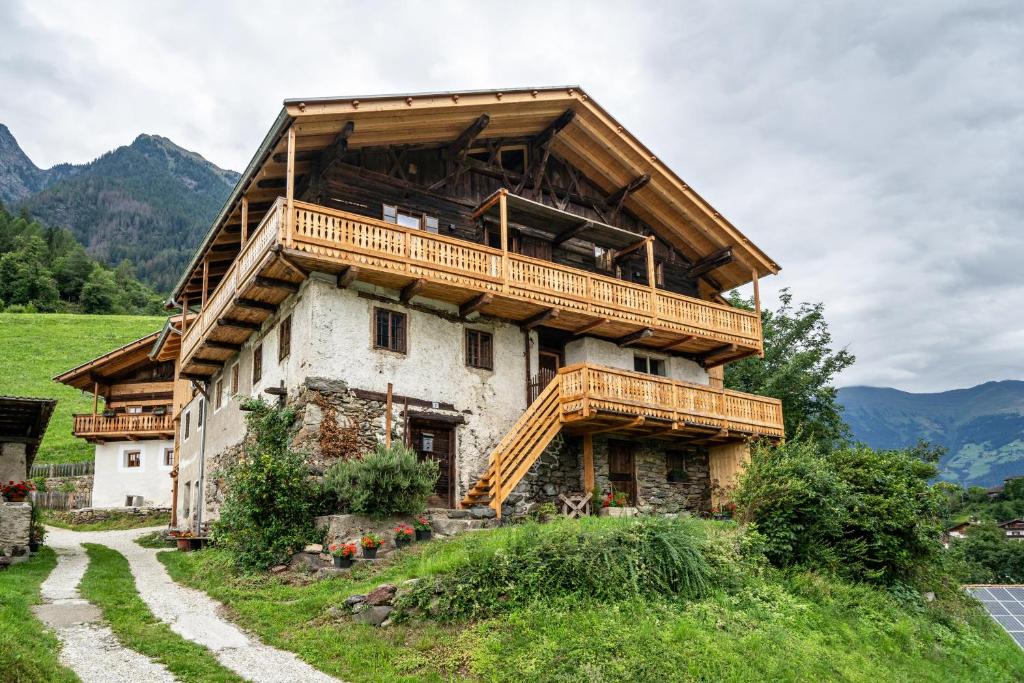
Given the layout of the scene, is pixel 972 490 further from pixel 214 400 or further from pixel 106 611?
pixel 106 611

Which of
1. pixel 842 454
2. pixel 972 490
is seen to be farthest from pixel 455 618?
pixel 972 490

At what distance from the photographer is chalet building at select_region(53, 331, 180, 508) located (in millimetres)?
39719

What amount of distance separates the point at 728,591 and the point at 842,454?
7381mm

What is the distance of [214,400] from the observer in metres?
27.2

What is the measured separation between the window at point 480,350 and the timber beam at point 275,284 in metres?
4.54

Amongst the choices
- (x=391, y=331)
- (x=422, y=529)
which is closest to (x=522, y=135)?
(x=391, y=331)

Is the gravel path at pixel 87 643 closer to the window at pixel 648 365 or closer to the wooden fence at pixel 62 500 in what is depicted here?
the window at pixel 648 365

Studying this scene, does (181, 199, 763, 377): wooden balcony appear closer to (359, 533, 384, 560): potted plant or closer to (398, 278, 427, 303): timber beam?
(398, 278, 427, 303): timber beam

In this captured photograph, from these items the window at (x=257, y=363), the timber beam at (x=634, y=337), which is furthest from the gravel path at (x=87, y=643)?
the timber beam at (x=634, y=337)

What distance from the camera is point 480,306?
21047 mm

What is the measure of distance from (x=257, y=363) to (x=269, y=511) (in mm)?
6257

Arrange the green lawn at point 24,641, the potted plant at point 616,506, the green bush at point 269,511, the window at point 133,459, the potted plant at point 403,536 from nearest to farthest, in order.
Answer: the green lawn at point 24,641, the potted plant at point 403,536, the green bush at point 269,511, the potted plant at point 616,506, the window at point 133,459

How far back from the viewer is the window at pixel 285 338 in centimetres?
2028

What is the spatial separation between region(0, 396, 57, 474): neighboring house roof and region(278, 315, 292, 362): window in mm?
5522
